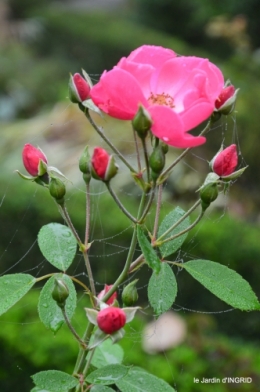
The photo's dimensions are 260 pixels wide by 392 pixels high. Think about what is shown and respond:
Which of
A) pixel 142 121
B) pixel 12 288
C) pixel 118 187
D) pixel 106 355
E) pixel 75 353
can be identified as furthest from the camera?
pixel 118 187

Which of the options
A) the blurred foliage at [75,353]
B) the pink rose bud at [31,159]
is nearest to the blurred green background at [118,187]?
the blurred foliage at [75,353]

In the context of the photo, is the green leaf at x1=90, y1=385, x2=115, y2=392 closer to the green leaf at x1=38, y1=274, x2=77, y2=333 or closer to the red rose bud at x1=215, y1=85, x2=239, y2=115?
the green leaf at x1=38, y1=274, x2=77, y2=333

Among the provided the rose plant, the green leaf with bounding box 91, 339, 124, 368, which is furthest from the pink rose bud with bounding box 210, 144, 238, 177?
the green leaf with bounding box 91, 339, 124, 368

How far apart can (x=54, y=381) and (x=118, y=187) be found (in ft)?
8.14

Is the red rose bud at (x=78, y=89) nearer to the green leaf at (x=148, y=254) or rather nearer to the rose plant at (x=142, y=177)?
the rose plant at (x=142, y=177)

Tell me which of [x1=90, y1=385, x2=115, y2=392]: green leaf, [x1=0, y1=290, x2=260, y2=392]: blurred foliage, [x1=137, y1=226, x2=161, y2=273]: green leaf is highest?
[x1=137, y1=226, x2=161, y2=273]: green leaf

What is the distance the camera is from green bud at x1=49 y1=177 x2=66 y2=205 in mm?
529

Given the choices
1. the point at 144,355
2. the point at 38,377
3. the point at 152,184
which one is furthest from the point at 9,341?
the point at 152,184

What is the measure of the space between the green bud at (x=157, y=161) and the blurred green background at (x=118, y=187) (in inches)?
9.5

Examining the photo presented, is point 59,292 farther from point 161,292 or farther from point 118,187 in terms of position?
point 118,187

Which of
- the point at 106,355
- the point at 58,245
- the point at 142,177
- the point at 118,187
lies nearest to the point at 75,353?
the point at 106,355

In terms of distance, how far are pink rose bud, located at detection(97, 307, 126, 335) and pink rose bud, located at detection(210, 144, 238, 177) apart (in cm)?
17

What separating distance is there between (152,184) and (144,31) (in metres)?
7.32

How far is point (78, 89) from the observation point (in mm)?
517
